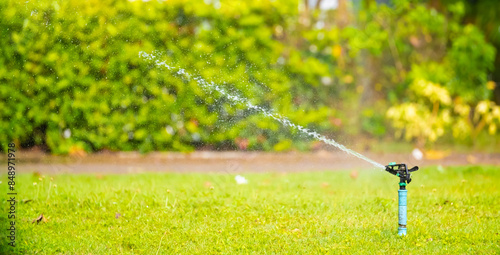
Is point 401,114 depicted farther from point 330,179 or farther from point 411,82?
point 330,179

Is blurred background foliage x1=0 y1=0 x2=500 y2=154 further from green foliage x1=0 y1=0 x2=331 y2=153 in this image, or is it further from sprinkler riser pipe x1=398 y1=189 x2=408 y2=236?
sprinkler riser pipe x1=398 y1=189 x2=408 y2=236

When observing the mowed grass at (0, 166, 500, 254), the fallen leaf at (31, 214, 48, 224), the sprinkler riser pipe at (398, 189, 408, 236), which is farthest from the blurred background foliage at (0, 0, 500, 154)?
the sprinkler riser pipe at (398, 189, 408, 236)

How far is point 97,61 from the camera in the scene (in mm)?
7297

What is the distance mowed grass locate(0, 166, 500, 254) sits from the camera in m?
3.75

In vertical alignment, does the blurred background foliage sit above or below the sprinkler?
above

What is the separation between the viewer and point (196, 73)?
7.60m

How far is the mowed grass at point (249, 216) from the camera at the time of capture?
3750mm

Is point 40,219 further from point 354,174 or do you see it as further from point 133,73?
point 354,174

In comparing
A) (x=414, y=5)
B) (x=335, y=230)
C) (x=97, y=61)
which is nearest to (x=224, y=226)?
(x=335, y=230)

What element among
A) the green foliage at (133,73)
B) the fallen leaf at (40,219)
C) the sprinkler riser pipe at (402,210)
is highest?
the green foliage at (133,73)

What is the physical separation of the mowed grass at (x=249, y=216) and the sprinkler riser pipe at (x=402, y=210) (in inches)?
2.7

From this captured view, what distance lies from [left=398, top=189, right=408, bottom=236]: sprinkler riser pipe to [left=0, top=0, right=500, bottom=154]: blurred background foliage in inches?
162

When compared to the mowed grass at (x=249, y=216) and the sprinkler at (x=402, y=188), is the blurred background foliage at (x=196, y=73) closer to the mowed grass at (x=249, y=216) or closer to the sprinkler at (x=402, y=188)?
the mowed grass at (x=249, y=216)

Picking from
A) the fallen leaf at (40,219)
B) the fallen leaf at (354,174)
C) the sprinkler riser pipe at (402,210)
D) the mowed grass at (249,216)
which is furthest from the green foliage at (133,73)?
the sprinkler riser pipe at (402,210)
